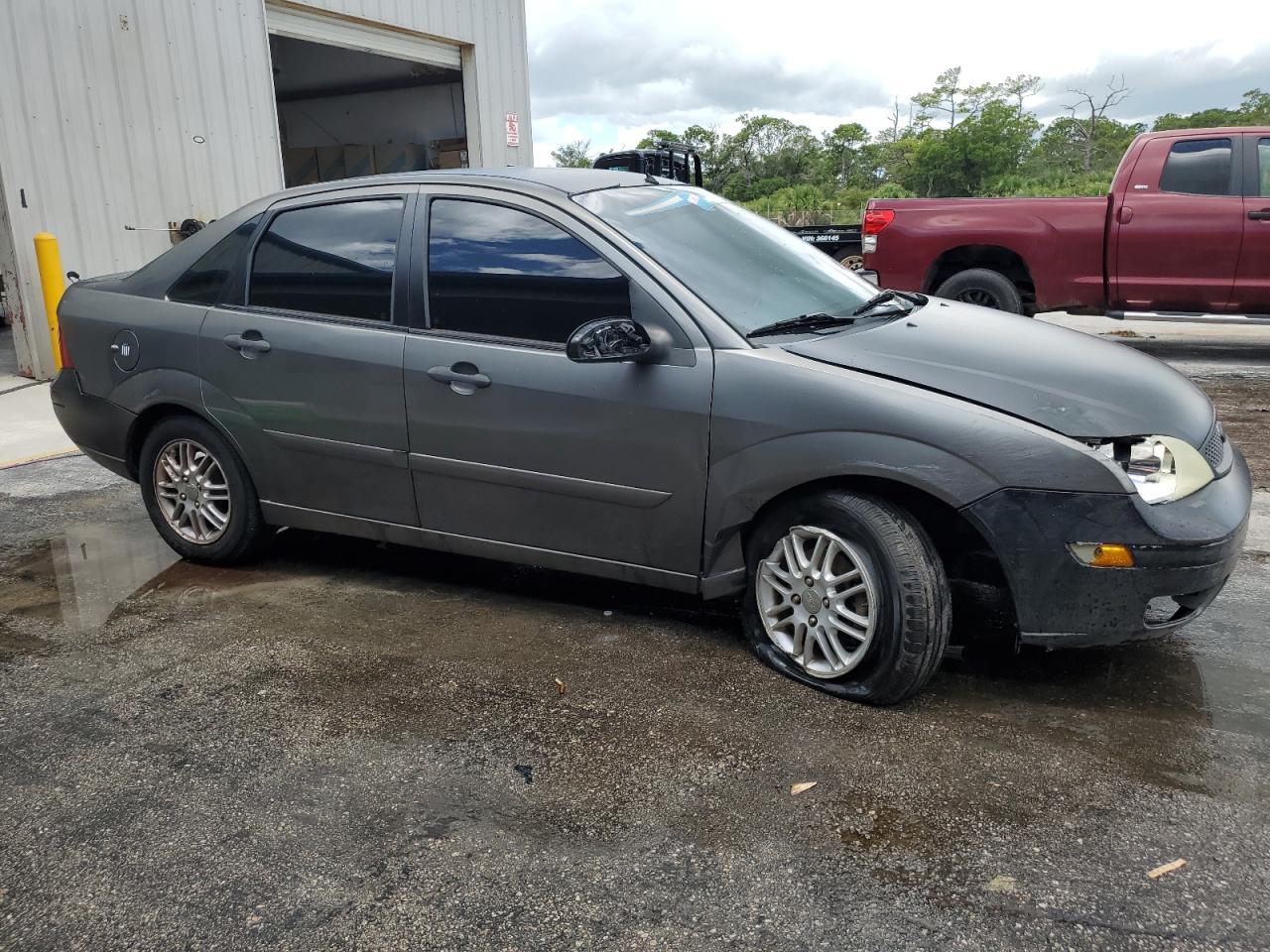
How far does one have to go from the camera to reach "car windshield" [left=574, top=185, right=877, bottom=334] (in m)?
3.54

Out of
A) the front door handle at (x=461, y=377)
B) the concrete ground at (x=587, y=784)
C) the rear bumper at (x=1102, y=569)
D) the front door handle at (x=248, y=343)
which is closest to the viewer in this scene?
the concrete ground at (x=587, y=784)

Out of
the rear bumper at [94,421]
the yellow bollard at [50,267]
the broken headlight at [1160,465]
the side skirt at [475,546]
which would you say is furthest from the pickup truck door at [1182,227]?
the yellow bollard at [50,267]

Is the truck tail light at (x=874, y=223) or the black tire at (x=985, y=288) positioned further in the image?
the truck tail light at (x=874, y=223)

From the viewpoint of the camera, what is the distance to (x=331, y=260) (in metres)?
4.11

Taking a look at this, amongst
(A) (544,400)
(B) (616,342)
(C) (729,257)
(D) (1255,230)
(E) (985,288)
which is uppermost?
(C) (729,257)

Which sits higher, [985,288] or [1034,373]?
[1034,373]

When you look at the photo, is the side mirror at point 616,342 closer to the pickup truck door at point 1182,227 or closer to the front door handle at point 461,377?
the front door handle at point 461,377

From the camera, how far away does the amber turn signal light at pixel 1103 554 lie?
2895mm

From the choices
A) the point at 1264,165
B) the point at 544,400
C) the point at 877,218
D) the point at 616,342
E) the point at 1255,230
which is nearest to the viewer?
the point at 616,342

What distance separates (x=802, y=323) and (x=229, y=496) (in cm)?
249

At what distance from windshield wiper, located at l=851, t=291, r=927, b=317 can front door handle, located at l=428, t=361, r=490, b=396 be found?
136cm

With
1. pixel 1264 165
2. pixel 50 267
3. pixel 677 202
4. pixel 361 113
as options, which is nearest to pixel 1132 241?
pixel 1264 165

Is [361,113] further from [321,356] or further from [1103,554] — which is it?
[1103,554]

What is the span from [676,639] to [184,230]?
26.8 ft
